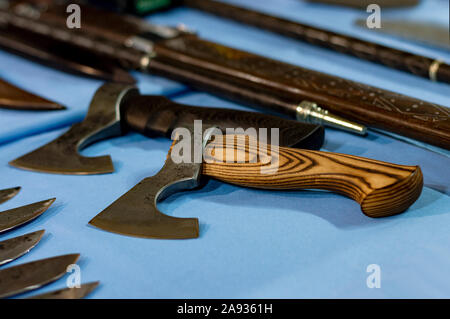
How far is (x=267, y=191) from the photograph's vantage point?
3.58ft

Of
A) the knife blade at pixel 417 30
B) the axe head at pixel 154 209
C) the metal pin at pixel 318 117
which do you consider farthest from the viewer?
the knife blade at pixel 417 30

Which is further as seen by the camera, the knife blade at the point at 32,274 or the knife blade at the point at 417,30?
the knife blade at the point at 417,30

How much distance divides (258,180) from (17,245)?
45 centimetres

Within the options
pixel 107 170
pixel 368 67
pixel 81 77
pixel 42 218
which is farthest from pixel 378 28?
pixel 42 218

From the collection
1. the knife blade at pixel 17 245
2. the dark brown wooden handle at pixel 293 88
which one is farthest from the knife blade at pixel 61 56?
the knife blade at pixel 17 245

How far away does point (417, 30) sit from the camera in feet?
5.85

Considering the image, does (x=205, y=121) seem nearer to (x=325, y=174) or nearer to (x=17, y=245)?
(x=325, y=174)

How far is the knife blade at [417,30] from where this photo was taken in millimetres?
1705

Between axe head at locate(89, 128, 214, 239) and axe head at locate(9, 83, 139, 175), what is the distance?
6.5 inches

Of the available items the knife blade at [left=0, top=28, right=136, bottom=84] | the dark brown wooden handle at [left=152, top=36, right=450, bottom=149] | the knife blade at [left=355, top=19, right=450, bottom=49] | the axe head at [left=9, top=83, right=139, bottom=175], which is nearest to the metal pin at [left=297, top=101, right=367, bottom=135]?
the dark brown wooden handle at [left=152, top=36, right=450, bottom=149]

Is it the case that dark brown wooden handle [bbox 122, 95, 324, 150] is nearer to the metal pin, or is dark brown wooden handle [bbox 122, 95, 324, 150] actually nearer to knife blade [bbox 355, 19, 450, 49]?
the metal pin

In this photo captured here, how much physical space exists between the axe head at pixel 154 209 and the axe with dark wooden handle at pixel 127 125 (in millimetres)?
126

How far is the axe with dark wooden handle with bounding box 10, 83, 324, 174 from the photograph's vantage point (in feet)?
3.77

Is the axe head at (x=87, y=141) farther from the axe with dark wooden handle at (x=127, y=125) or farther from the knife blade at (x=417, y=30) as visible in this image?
the knife blade at (x=417, y=30)
